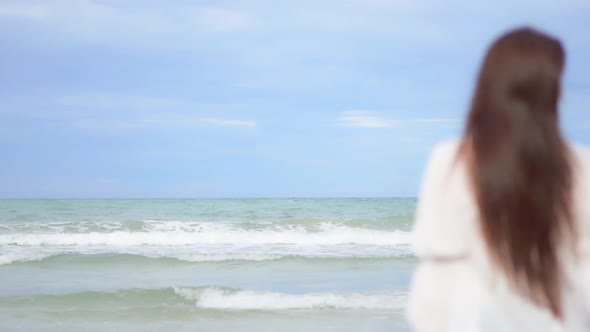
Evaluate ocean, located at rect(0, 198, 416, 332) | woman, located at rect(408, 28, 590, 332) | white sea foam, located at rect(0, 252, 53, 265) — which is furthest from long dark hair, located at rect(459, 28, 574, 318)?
white sea foam, located at rect(0, 252, 53, 265)

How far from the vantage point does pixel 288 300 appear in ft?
24.9

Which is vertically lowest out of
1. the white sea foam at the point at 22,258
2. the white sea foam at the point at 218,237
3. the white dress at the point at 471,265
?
the white sea foam at the point at 218,237

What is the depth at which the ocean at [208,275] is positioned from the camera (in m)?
6.88

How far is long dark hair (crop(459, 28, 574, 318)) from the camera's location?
1667 millimetres

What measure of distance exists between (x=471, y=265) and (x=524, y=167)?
0.27m

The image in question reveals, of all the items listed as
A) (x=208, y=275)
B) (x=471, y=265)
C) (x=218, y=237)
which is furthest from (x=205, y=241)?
(x=471, y=265)

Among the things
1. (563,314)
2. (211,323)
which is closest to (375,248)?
(211,323)

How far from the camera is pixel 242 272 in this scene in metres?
10.0

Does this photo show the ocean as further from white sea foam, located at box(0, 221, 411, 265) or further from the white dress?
the white dress

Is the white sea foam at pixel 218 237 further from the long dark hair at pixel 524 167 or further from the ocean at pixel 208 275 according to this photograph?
the long dark hair at pixel 524 167

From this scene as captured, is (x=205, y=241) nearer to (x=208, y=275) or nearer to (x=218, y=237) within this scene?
(x=218, y=237)

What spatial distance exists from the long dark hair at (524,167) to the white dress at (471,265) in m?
0.03

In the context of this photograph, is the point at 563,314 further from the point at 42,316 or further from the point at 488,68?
the point at 42,316

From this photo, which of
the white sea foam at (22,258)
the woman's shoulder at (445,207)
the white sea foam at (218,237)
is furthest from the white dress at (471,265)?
the white sea foam at (218,237)
